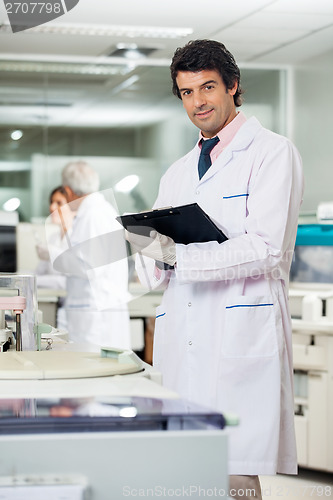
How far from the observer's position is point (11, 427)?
96 centimetres

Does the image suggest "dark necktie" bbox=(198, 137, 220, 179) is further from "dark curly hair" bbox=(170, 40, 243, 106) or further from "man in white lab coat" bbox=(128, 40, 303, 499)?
"dark curly hair" bbox=(170, 40, 243, 106)

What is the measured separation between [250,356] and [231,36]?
3341mm

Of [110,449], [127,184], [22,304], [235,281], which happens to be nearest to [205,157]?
[235,281]

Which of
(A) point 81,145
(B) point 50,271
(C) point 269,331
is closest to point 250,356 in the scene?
(C) point 269,331

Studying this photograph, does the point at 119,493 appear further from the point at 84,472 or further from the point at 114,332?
the point at 114,332

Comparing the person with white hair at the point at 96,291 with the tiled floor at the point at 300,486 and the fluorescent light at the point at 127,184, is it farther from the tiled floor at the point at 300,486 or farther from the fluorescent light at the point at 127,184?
the fluorescent light at the point at 127,184

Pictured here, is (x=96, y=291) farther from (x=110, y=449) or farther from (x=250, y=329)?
(x=110, y=449)

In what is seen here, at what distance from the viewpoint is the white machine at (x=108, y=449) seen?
37.8 inches

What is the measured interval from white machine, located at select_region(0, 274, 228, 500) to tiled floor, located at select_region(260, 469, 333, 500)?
2301 mm

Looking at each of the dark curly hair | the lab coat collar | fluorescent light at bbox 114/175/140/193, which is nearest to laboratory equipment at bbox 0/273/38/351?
the lab coat collar

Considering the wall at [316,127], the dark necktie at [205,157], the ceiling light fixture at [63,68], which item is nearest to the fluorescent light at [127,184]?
the ceiling light fixture at [63,68]

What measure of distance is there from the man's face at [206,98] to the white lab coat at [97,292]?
1756 millimetres

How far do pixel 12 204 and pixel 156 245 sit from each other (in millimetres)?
3518

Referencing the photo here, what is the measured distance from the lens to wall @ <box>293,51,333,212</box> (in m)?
4.98
